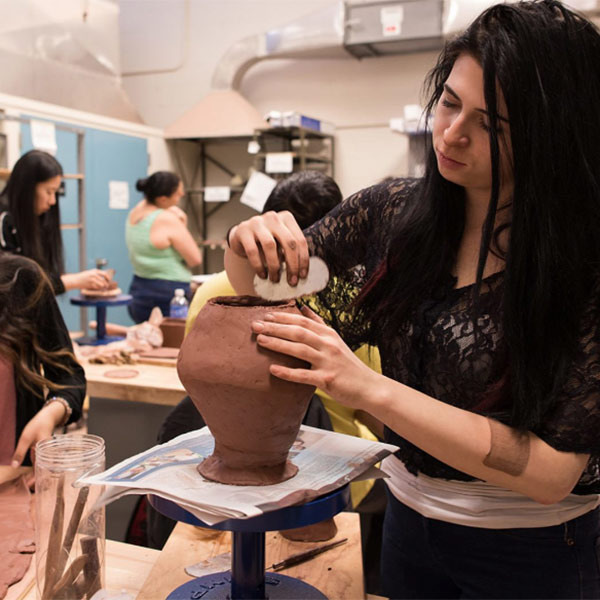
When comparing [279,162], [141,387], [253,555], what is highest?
[279,162]

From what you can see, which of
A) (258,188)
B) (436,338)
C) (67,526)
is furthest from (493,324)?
(258,188)

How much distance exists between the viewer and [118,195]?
568cm

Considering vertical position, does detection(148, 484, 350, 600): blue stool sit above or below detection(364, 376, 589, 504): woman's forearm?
below

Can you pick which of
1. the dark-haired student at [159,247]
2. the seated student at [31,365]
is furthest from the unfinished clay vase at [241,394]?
the dark-haired student at [159,247]

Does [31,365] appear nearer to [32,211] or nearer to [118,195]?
[32,211]

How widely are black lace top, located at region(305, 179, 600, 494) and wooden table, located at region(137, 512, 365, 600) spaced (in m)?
0.21

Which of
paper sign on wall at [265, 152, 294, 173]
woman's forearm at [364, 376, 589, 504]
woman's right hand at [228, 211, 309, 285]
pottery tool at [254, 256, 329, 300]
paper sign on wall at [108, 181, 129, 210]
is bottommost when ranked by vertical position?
woman's forearm at [364, 376, 589, 504]

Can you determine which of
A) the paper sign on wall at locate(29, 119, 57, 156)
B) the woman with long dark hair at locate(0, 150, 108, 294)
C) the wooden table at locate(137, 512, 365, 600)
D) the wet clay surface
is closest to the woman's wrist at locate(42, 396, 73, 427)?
→ the wet clay surface

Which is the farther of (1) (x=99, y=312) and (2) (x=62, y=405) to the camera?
(1) (x=99, y=312)

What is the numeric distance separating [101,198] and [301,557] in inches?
187

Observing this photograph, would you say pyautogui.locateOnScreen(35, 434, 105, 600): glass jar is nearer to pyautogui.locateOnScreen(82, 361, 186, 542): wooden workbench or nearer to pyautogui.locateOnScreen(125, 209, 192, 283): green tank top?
pyautogui.locateOnScreen(82, 361, 186, 542): wooden workbench

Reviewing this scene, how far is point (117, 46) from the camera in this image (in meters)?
6.23

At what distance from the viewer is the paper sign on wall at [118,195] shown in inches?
219

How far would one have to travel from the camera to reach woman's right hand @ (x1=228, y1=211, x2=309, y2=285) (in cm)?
106
